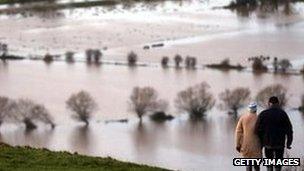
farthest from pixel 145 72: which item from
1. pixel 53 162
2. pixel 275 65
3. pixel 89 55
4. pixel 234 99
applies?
pixel 53 162

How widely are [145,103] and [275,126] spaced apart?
1228 centimetres

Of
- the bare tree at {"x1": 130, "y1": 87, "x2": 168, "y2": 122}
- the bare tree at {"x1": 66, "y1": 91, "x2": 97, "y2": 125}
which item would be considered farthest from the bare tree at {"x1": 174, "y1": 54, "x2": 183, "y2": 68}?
the bare tree at {"x1": 66, "y1": 91, "x2": 97, "y2": 125}

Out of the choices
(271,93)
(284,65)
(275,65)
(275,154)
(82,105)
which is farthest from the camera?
(275,65)

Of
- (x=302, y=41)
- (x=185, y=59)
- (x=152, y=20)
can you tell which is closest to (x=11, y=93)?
(x=185, y=59)

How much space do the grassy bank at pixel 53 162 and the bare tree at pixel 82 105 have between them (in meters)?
10.3

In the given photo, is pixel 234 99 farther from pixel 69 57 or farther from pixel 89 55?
pixel 69 57

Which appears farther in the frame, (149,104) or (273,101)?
(149,104)

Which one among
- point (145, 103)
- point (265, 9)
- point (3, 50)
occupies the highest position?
point (265, 9)

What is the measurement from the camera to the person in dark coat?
13.8 feet

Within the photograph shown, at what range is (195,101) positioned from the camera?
53.7 ft

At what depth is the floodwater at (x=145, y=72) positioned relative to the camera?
13258 millimetres

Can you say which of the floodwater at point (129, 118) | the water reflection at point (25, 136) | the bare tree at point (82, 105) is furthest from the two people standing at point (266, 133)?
the bare tree at point (82, 105)

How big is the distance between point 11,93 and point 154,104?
4.26 metres

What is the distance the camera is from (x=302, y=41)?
25547 mm
